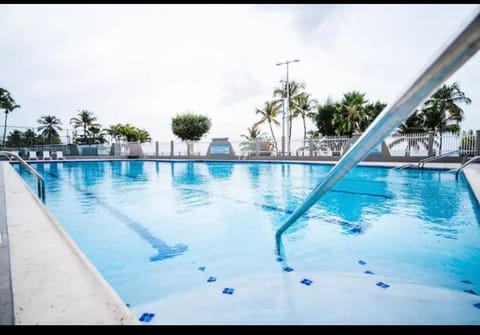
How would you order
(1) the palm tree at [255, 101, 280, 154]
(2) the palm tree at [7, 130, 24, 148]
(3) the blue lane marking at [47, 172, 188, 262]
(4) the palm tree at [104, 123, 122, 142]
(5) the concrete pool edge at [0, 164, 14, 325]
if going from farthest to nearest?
(4) the palm tree at [104, 123, 122, 142]
(1) the palm tree at [255, 101, 280, 154]
(2) the palm tree at [7, 130, 24, 148]
(3) the blue lane marking at [47, 172, 188, 262]
(5) the concrete pool edge at [0, 164, 14, 325]

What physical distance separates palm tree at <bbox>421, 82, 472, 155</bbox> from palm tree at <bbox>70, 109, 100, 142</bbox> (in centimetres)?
5133

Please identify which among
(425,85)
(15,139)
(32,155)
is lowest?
(32,155)

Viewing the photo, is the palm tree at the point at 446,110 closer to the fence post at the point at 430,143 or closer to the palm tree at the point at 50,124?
the fence post at the point at 430,143

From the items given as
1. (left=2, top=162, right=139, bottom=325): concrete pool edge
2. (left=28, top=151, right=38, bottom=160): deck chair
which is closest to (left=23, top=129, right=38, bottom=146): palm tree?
(left=28, top=151, right=38, bottom=160): deck chair

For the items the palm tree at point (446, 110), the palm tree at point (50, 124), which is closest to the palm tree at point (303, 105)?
the palm tree at point (446, 110)

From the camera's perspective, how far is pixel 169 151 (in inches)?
1120

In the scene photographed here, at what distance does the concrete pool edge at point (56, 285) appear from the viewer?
131 cm

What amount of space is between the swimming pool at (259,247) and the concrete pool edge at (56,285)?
2.00 feet

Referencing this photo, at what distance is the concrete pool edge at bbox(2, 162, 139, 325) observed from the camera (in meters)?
1.31

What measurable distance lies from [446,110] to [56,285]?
39.5 m

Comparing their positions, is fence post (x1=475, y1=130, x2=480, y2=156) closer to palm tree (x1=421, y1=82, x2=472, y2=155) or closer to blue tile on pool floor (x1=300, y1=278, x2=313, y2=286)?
blue tile on pool floor (x1=300, y1=278, x2=313, y2=286)

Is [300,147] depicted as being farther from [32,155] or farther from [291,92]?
[32,155]

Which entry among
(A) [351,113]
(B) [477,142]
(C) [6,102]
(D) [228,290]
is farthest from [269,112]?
(C) [6,102]

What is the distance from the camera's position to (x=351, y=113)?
31609mm
